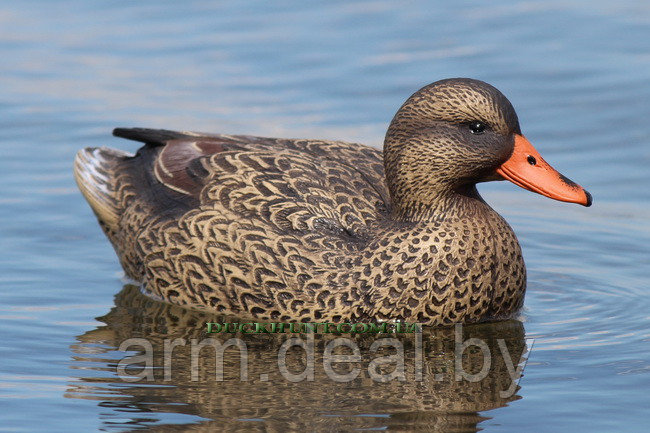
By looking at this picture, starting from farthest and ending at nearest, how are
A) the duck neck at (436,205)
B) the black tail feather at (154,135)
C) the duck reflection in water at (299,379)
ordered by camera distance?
the black tail feather at (154,135), the duck neck at (436,205), the duck reflection in water at (299,379)

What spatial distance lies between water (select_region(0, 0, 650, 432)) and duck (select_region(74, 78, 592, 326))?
0.95 ft

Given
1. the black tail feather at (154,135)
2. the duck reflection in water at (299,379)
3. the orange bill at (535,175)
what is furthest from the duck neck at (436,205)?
the black tail feather at (154,135)

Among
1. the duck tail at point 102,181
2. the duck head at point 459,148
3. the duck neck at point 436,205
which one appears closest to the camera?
the duck head at point 459,148

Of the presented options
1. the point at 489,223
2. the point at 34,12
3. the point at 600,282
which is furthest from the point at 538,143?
the point at 34,12

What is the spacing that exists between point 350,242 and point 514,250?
1.16 m

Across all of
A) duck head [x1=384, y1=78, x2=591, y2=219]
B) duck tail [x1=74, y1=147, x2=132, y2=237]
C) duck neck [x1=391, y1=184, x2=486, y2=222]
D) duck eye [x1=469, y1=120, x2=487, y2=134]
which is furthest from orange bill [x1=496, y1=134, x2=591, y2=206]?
duck tail [x1=74, y1=147, x2=132, y2=237]

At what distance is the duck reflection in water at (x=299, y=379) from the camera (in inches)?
332

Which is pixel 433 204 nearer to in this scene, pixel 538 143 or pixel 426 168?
pixel 426 168

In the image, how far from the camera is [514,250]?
10.1m

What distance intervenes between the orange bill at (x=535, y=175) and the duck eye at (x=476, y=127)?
0.25m

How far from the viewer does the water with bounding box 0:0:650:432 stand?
8656 mm

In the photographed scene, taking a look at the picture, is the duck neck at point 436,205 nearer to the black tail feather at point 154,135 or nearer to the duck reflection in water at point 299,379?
the duck reflection in water at point 299,379

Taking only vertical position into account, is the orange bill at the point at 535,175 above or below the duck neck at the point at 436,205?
above

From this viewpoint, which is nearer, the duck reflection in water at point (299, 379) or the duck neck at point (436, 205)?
the duck reflection in water at point (299, 379)
